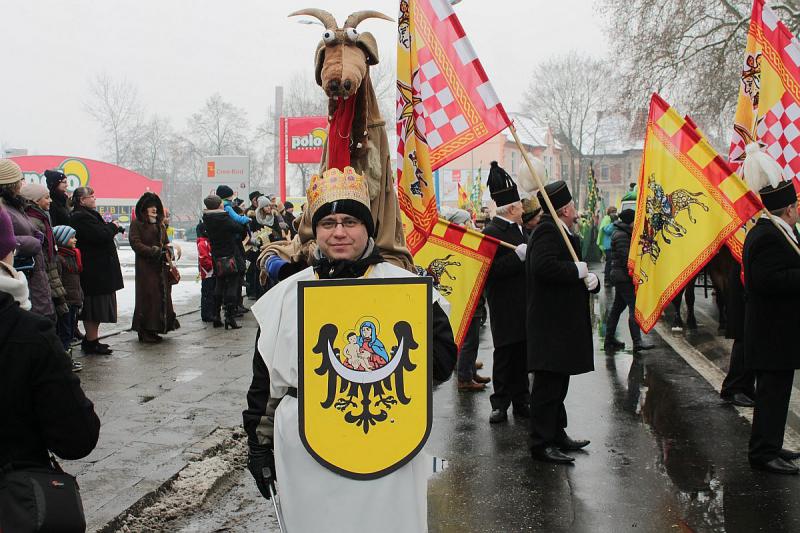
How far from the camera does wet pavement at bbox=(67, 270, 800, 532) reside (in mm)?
4973

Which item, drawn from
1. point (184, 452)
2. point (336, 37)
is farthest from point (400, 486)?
point (184, 452)

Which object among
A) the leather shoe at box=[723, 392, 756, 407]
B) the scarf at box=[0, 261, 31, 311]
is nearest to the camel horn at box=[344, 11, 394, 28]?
the scarf at box=[0, 261, 31, 311]

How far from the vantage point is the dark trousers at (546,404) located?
239 inches

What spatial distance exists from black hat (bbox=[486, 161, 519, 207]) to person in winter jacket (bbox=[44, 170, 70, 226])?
5.32 metres

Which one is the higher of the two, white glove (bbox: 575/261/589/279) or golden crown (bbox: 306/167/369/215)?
golden crown (bbox: 306/167/369/215)

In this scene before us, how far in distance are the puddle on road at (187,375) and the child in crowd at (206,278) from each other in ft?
12.2

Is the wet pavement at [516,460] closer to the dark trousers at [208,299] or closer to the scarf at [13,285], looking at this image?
the scarf at [13,285]

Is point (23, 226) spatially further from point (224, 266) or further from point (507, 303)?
point (224, 266)

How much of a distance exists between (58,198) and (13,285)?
7.96m

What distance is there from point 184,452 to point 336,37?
10.8ft

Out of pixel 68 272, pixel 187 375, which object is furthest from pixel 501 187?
pixel 68 272

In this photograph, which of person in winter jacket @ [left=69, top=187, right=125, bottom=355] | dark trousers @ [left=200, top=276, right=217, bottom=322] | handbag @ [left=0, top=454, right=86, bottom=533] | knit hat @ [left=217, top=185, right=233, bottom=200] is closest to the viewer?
handbag @ [left=0, top=454, right=86, bottom=533]

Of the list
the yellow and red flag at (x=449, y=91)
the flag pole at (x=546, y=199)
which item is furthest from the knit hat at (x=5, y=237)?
the flag pole at (x=546, y=199)

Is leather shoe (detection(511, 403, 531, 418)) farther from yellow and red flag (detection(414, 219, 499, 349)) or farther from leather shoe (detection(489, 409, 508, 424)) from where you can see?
yellow and red flag (detection(414, 219, 499, 349))
